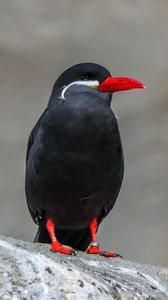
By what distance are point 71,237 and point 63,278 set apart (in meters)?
1.89

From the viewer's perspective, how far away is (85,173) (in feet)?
17.3

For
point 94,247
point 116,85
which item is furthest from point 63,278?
point 116,85

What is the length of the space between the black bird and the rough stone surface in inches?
23.3

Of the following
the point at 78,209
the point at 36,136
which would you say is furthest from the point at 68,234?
the point at 36,136

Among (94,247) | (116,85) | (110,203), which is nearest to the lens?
(94,247)

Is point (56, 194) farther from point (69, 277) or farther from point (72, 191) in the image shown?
point (69, 277)

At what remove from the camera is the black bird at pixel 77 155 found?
5.26 metres

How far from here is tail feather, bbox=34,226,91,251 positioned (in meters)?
5.84

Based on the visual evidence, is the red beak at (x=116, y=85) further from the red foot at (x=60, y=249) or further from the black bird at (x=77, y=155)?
the red foot at (x=60, y=249)

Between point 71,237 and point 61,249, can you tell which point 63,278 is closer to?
point 61,249

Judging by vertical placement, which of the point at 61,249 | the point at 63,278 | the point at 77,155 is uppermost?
the point at 77,155

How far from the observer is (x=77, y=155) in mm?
5250

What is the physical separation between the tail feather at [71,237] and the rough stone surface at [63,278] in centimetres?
116

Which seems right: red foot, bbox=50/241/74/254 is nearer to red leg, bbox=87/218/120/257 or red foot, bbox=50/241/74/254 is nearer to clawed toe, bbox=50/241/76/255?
clawed toe, bbox=50/241/76/255
